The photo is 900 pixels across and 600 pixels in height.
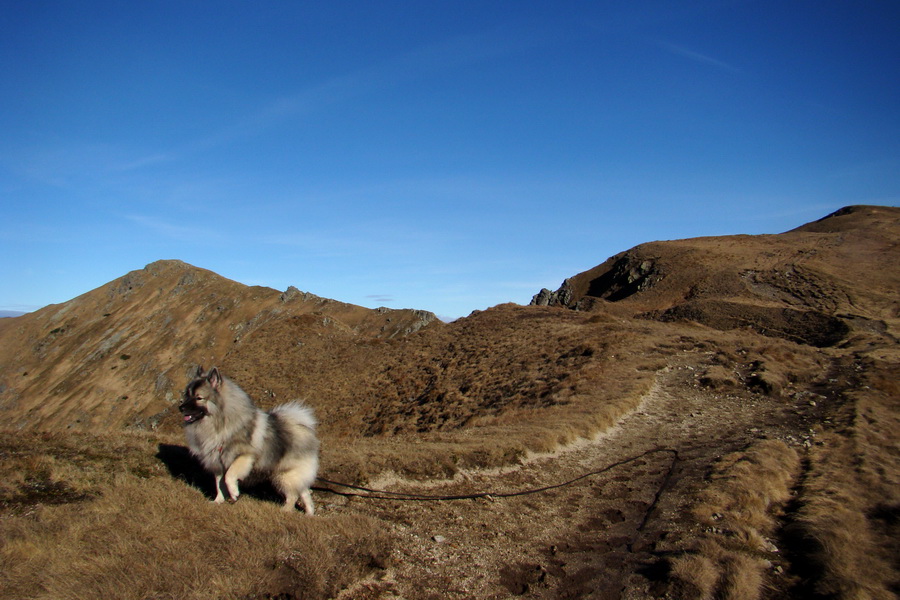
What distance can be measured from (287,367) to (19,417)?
163 feet

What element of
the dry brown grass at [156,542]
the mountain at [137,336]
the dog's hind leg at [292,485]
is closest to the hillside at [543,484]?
the dry brown grass at [156,542]

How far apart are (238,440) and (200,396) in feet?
2.55

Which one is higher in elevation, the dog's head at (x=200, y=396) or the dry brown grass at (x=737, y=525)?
the dog's head at (x=200, y=396)

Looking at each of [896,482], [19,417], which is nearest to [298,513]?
[896,482]

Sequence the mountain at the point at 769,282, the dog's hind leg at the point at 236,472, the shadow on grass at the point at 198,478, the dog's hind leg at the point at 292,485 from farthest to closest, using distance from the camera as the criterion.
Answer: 1. the mountain at the point at 769,282
2. the shadow on grass at the point at 198,478
3. the dog's hind leg at the point at 292,485
4. the dog's hind leg at the point at 236,472

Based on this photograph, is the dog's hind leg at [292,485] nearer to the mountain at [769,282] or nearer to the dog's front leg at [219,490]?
the dog's front leg at [219,490]

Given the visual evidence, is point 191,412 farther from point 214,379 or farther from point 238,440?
point 238,440

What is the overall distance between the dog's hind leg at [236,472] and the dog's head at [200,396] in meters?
0.77

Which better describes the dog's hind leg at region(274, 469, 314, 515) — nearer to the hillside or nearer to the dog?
the dog

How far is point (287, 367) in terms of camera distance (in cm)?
5122

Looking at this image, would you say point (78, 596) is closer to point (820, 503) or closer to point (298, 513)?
point (298, 513)

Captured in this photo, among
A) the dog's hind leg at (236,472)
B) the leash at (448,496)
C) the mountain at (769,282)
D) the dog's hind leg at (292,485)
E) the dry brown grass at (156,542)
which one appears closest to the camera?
the dry brown grass at (156,542)

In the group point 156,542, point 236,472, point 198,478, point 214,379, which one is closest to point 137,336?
point 198,478

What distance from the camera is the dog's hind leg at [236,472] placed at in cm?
623
